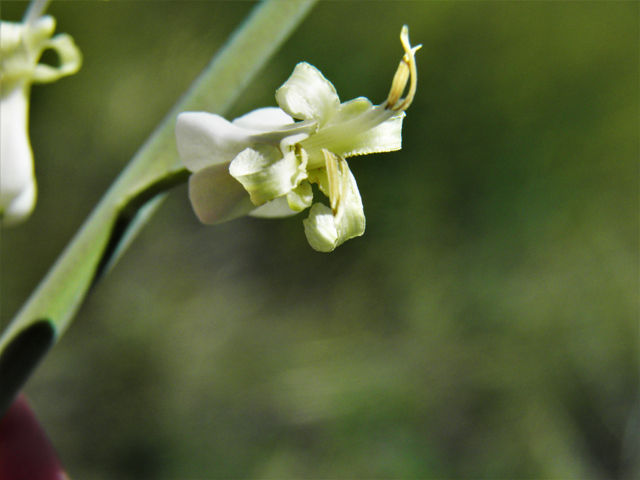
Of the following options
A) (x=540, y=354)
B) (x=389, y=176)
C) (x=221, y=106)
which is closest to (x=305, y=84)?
(x=221, y=106)

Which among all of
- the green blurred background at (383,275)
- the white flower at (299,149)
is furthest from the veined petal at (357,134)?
the green blurred background at (383,275)

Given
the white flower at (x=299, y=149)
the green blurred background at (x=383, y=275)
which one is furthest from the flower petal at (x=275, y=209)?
the green blurred background at (x=383, y=275)

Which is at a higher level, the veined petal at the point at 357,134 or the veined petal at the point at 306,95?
→ the veined petal at the point at 306,95

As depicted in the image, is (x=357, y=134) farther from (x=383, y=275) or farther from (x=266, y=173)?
(x=383, y=275)

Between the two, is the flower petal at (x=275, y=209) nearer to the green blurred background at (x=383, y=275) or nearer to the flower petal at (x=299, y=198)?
the flower petal at (x=299, y=198)

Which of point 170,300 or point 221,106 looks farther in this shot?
point 170,300

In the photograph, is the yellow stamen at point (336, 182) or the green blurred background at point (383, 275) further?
the green blurred background at point (383, 275)

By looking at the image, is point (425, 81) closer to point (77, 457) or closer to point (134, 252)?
point (134, 252)

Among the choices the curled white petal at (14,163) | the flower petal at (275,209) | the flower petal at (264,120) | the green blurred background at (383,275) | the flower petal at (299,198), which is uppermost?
the curled white petal at (14,163)
